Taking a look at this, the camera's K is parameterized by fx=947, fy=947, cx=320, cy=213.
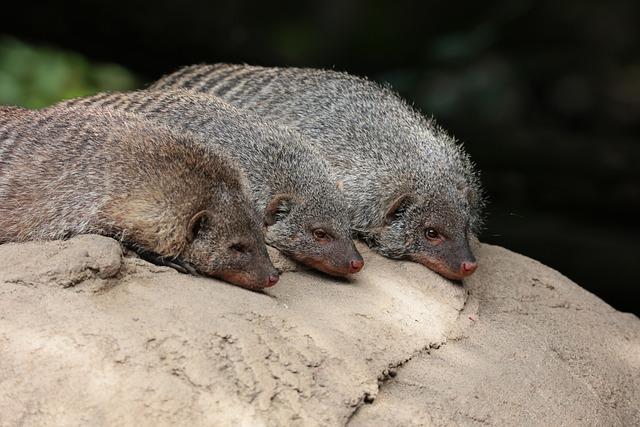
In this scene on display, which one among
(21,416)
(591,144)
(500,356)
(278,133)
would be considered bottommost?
(21,416)

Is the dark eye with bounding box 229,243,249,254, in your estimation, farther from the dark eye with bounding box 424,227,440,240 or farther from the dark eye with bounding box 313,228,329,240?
the dark eye with bounding box 424,227,440,240

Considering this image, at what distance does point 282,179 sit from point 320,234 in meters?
0.33

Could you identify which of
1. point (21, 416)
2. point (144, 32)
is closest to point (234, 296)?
point (21, 416)

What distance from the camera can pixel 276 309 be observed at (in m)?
3.38

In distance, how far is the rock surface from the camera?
9.30 ft

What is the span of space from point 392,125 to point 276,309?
6.35 ft

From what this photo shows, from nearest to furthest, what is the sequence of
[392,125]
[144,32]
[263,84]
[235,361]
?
[235,361], [392,125], [263,84], [144,32]

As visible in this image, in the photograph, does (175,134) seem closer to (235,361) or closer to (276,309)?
(276,309)

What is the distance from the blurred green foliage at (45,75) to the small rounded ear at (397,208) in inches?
128

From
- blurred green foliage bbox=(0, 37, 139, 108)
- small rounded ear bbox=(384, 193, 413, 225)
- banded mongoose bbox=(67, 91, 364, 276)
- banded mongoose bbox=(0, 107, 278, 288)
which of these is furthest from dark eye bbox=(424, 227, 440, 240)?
blurred green foliage bbox=(0, 37, 139, 108)

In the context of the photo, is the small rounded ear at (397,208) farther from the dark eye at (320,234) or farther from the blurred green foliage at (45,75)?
the blurred green foliage at (45,75)

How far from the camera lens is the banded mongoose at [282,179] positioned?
4.12 metres

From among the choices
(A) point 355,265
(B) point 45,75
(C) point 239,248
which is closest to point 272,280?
(C) point 239,248

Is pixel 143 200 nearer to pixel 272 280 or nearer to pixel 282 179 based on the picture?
pixel 272 280
